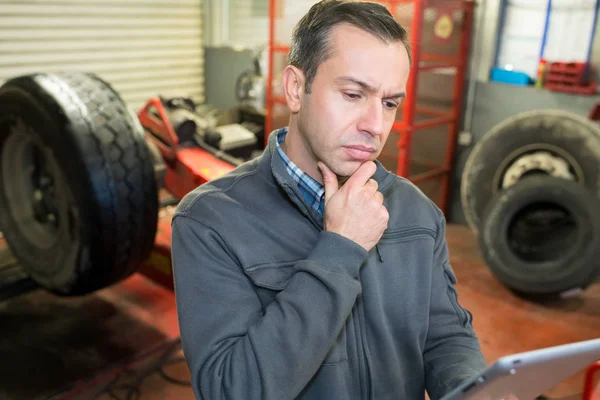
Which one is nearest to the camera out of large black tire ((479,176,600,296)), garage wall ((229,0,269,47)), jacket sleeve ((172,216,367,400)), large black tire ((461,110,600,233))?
jacket sleeve ((172,216,367,400))

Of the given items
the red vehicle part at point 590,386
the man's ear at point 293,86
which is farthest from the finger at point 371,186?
the red vehicle part at point 590,386

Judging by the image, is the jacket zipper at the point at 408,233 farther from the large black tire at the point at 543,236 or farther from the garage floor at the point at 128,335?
the large black tire at the point at 543,236

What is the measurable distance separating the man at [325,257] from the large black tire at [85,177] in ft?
4.54

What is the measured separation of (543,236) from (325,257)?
3.25m

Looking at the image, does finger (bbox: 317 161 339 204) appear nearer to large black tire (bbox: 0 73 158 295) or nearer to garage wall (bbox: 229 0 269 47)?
large black tire (bbox: 0 73 158 295)

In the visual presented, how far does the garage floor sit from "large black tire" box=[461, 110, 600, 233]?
0.65 meters

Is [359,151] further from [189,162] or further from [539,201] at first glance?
[539,201]

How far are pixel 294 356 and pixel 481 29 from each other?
12.8ft

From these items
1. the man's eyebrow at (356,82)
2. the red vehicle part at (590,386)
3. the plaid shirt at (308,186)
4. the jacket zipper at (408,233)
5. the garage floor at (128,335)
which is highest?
the man's eyebrow at (356,82)

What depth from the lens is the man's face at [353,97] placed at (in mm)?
1079

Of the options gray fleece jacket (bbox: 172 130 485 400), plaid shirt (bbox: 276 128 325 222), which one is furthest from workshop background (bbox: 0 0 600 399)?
plaid shirt (bbox: 276 128 325 222)

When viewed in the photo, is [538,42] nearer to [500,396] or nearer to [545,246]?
[545,246]

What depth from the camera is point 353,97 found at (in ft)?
3.60

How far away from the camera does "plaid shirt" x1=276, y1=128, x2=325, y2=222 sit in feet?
3.90
